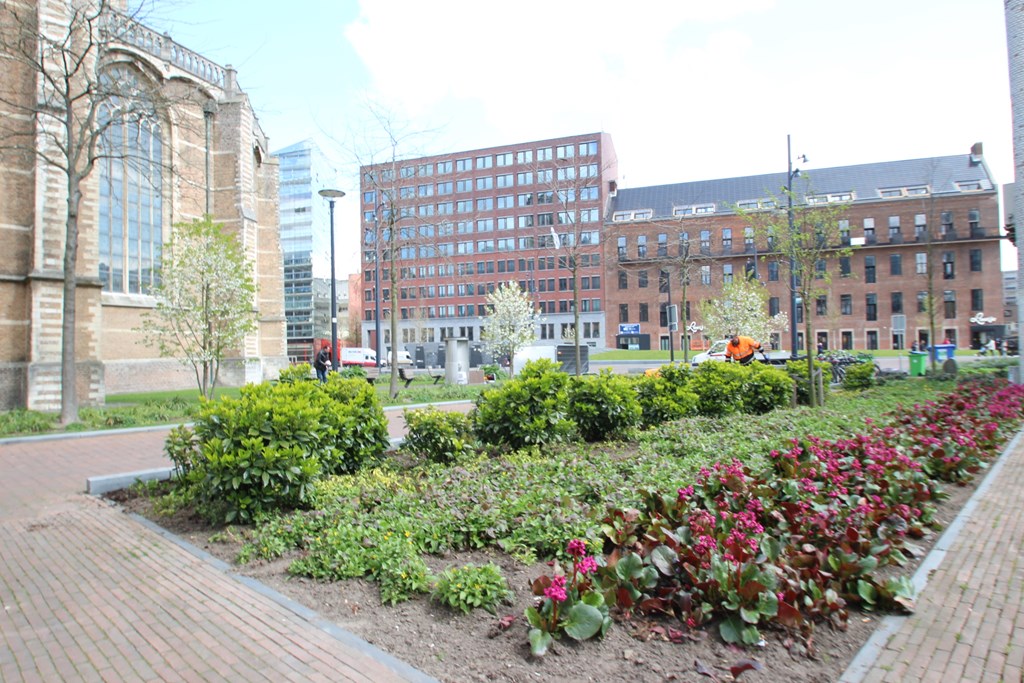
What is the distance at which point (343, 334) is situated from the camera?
105 metres

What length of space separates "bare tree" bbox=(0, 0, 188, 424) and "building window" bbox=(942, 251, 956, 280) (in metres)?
65.2

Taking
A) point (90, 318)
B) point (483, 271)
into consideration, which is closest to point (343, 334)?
point (483, 271)

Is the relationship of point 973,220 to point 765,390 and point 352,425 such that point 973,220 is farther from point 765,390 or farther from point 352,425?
point 352,425

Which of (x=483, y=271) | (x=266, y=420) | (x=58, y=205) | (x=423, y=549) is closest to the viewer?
(x=423, y=549)

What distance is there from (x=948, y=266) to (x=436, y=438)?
66280 millimetres

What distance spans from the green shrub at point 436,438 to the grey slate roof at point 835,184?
52424 millimetres

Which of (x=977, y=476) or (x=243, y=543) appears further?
(x=977, y=476)

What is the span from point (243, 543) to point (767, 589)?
392 cm

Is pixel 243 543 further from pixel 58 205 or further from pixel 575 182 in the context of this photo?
pixel 58 205

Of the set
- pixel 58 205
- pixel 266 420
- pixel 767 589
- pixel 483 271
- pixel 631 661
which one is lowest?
pixel 631 661

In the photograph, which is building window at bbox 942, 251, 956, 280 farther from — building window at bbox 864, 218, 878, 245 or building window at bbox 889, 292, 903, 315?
building window at bbox 864, 218, 878, 245

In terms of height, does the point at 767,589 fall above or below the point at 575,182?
below

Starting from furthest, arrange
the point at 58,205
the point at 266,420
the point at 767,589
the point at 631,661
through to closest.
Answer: the point at 58,205
the point at 266,420
the point at 767,589
the point at 631,661

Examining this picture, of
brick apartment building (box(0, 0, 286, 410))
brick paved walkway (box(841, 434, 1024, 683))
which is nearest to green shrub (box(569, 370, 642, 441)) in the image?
brick paved walkway (box(841, 434, 1024, 683))
